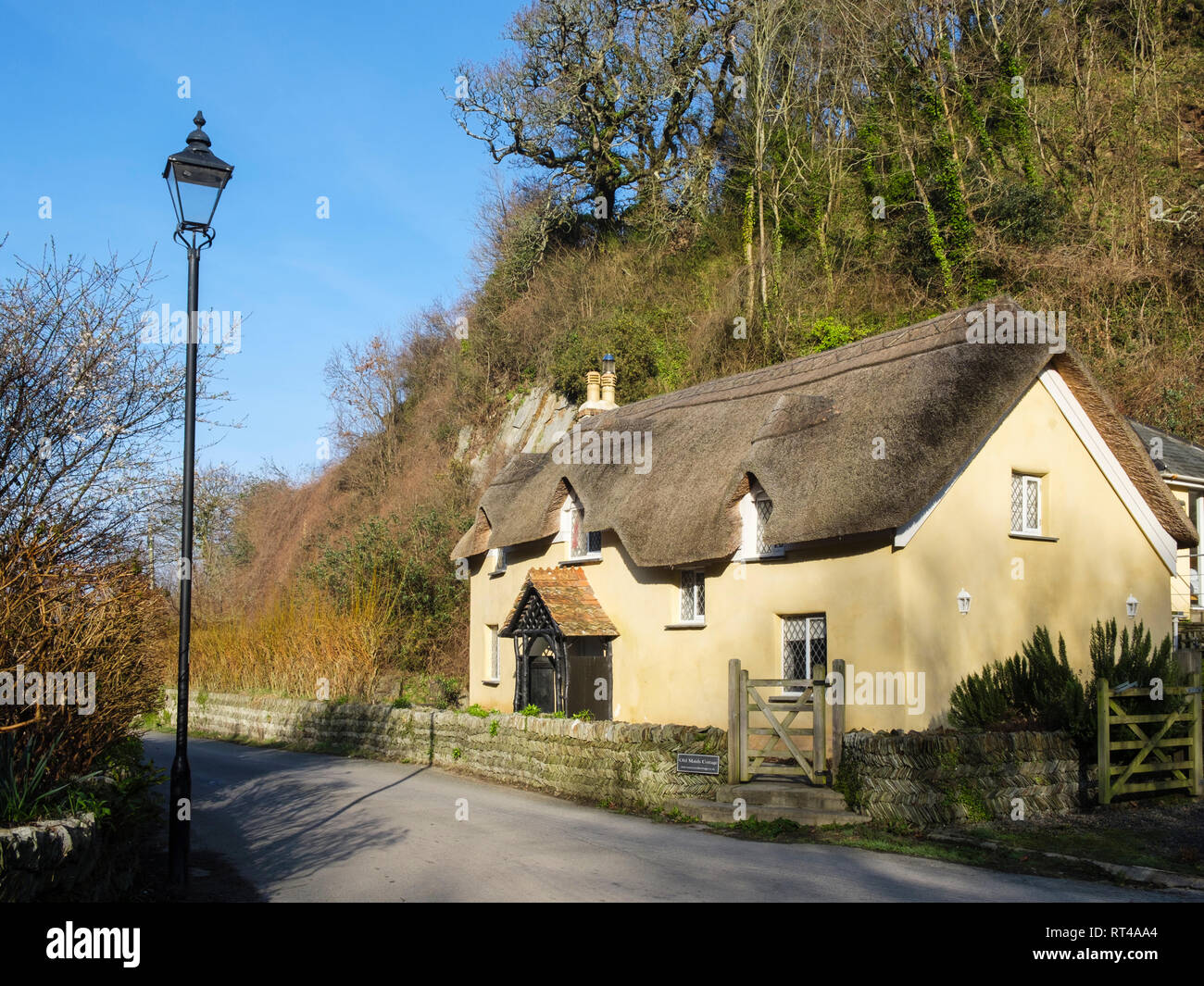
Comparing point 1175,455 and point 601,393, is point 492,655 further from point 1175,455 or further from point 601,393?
point 1175,455

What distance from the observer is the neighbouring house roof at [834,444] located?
48.6 ft

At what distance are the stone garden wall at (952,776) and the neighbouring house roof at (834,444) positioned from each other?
10.1ft

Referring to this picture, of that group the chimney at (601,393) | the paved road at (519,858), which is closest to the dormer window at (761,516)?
the paved road at (519,858)

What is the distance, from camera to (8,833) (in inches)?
226

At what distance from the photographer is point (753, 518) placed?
17375 mm

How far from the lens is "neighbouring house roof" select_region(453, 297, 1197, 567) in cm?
1480

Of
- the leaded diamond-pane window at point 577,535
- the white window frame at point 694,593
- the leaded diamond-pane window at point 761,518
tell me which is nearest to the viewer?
the leaded diamond-pane window at point 761,518

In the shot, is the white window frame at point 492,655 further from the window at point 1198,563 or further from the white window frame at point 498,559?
the window at point 1198,563

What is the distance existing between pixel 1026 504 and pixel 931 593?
3165 millimetres

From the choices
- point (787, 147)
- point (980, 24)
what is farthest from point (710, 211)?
point (980, 24)

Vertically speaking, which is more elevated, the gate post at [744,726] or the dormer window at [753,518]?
the dormer window at [753,518]

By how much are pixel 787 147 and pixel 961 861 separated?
27131 millimetres

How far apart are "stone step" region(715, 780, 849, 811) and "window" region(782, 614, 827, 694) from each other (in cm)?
282
